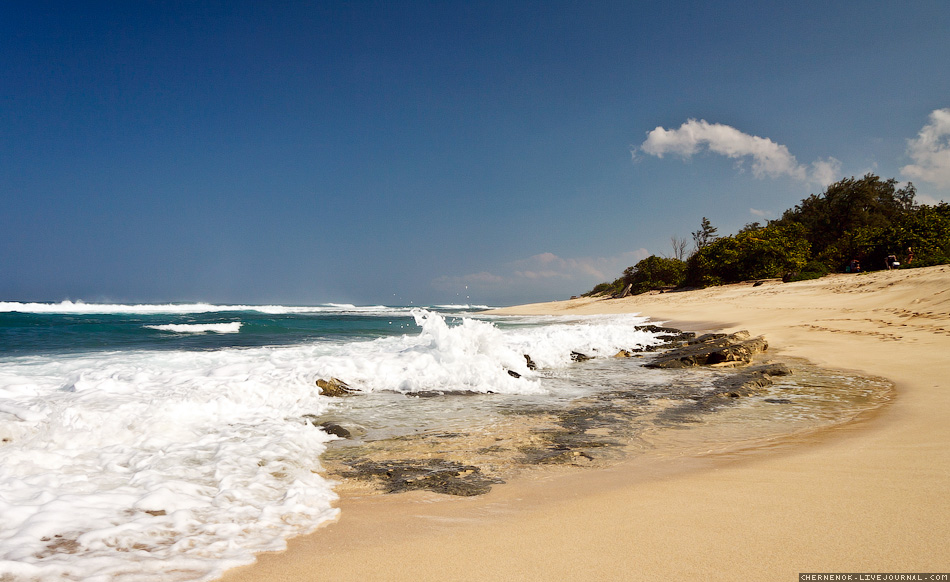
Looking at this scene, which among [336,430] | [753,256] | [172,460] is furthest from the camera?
[753,256]

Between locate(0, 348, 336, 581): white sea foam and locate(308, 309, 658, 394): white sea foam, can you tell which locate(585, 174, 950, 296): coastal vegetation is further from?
locate(0, 348, 336, 581): white sea foam

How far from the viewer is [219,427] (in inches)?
196

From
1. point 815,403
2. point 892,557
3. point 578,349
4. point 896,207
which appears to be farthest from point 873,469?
point 896,207

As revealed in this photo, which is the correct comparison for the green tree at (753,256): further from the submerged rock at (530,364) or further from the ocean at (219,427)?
the submerged rock at (530,364)

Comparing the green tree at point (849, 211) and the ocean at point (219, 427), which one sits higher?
the green tree at point (849, 211)

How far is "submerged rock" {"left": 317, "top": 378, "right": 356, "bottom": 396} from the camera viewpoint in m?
7.06

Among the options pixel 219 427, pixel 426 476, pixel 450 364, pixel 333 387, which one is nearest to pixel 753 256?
pixel 450 364

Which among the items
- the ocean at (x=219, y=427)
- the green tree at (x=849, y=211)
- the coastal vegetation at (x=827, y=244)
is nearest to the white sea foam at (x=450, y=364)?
the ocean at (x=219, y=427)

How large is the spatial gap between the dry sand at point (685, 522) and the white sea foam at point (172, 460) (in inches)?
19.6

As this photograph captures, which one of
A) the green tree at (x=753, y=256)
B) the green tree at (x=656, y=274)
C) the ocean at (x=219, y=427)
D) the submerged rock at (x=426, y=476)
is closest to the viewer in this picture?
the ocean at (x=219, y=427)

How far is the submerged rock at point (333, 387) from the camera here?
23.2ft

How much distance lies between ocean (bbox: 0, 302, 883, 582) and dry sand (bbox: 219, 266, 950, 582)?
17.8 inches

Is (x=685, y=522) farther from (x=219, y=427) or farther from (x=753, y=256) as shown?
(x=753, y=256)

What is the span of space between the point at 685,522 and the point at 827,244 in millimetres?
43971
